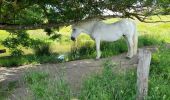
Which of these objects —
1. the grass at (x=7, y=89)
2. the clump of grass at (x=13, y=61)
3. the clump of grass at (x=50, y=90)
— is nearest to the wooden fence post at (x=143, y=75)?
the clump of grass at (x=50, y=90)

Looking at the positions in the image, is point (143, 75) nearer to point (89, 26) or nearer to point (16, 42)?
point (89, 26)

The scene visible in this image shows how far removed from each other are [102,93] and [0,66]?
5.25 meters

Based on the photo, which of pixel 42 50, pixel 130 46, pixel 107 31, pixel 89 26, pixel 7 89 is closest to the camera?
pixel 7 89

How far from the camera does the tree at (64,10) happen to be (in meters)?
10.3

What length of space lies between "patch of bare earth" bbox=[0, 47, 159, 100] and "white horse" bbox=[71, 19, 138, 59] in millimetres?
368

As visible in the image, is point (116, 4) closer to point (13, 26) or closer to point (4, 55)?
point (13, 26)

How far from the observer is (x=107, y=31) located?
37.4ft

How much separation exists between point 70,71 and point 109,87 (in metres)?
2.44

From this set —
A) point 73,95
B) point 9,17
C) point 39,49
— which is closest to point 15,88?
point 73,95

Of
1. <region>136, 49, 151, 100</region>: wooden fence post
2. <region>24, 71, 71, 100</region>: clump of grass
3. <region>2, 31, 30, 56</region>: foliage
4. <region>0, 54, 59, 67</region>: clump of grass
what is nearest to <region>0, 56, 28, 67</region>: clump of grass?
<region>0, 54, 59, 67</region>: clump of grass

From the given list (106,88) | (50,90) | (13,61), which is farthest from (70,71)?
(13,61)

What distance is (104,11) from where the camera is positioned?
35.4 feet

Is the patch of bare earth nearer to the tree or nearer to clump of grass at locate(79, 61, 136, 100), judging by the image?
clump of grass at locate(79, 61, 136, 100)

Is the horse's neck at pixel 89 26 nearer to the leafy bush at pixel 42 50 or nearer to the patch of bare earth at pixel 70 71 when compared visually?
the patch of bare earth at pixel 70 71
